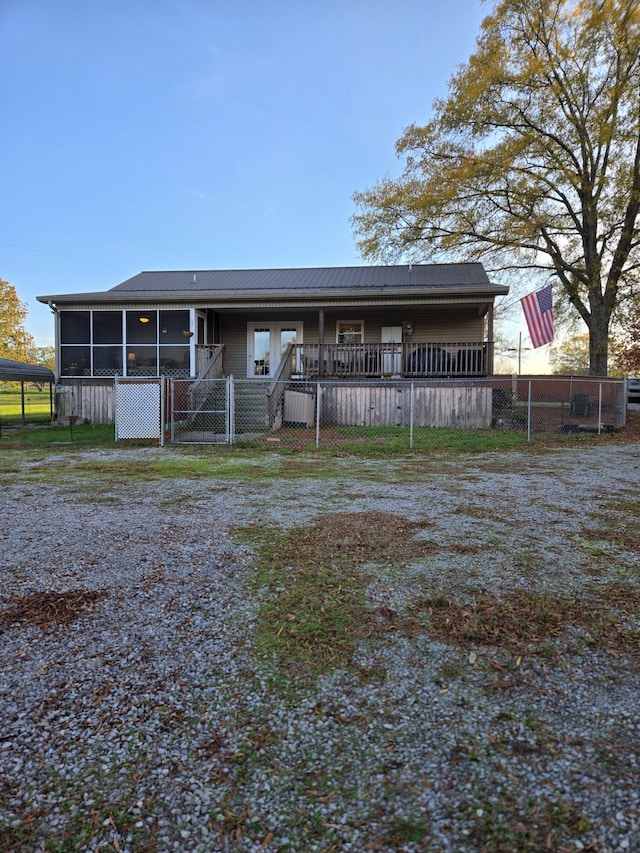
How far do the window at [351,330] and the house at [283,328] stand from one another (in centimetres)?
4

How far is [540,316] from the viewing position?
1534 centimetres

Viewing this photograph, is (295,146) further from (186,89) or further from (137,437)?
(137,437)

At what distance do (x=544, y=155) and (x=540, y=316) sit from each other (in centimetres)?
678

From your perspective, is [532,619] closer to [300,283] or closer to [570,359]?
[300,283]

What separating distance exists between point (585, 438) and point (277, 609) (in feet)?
37.2

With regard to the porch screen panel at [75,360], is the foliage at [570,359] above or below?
above

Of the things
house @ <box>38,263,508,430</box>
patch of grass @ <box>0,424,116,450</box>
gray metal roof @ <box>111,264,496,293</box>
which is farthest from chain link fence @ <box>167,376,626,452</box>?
gray metal roof @ <box>111,264,496,293</box>

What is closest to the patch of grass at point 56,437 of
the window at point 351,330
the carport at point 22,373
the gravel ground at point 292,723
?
the carport at point 22,373

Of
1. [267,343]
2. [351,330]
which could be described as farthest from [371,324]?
[267,343]

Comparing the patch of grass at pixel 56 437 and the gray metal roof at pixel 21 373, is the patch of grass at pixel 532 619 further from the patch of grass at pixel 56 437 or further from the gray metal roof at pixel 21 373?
the gray metal roof at pixel 21 373

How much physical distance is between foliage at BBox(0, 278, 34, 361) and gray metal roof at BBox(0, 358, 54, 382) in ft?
78.7

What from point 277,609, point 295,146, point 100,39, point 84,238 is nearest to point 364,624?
point 277,609

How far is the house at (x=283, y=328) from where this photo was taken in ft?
45.7

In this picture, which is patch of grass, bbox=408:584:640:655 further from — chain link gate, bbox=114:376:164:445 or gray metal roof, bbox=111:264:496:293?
gray metal roof, bbox=111:264:496:293
